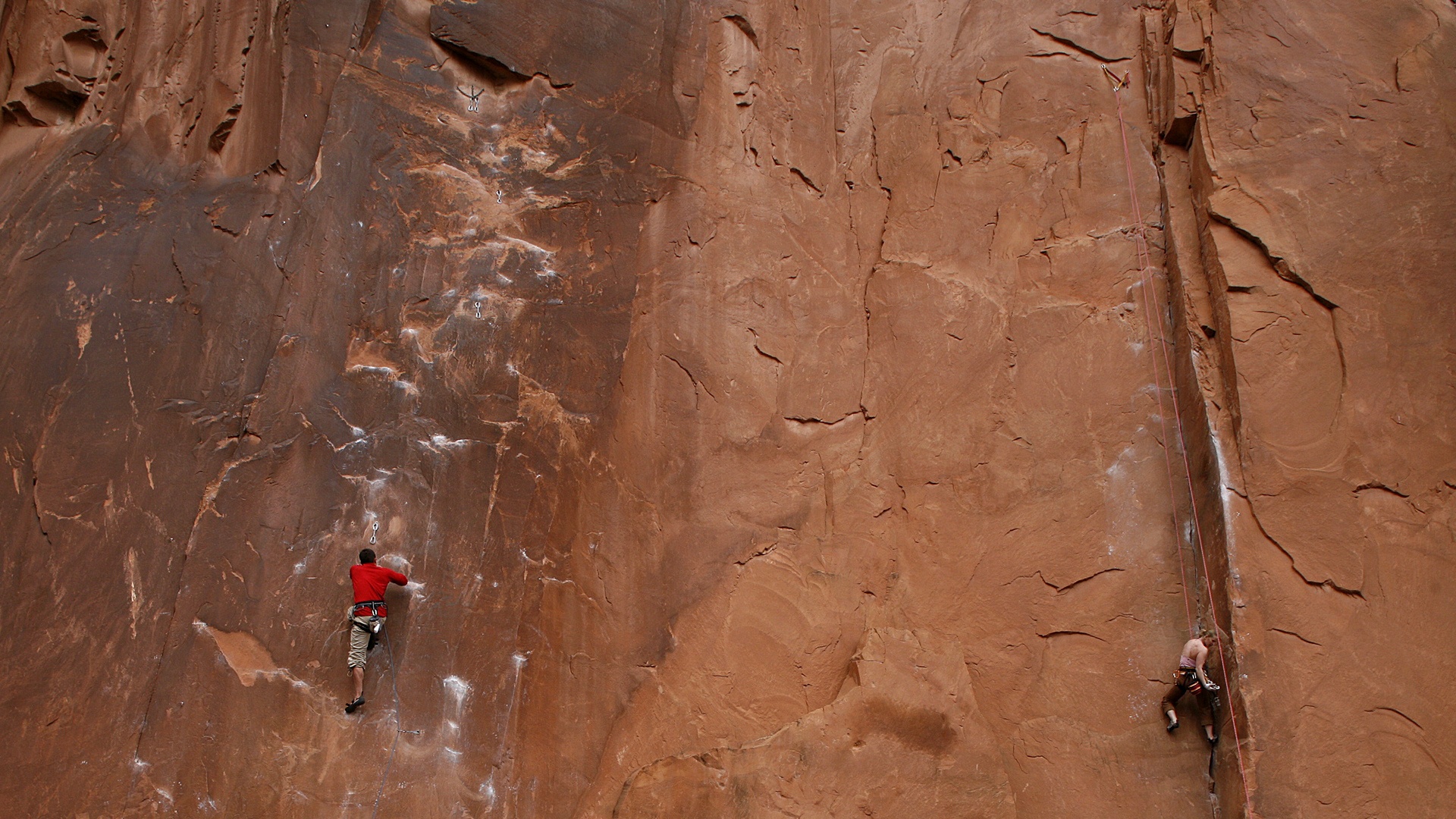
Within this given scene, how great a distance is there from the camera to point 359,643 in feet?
22.6

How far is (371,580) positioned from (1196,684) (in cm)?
559

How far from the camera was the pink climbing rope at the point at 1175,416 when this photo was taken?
20.2 ft

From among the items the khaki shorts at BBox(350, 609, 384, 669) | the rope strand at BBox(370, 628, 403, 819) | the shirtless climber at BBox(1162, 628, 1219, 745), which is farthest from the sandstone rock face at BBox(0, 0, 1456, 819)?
the khaki shorts at BBox(350, 609, 384, 669)

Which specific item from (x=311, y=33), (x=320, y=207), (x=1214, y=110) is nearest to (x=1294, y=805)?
(x=1214, y=110)

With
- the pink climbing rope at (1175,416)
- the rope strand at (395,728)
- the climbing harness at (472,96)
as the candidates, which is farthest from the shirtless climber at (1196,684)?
the climbing harness at (472,96)

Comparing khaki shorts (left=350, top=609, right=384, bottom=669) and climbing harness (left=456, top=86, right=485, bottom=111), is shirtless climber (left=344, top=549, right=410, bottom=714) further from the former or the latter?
climbing harness (left=456, top=86, right=485, bottom=111)

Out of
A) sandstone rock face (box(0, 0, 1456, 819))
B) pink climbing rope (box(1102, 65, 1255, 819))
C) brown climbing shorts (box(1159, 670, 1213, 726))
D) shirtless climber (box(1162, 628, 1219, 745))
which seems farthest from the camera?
sandstone rock face (box(0, 0, 1456, 819))

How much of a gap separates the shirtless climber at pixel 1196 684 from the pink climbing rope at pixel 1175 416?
0.10 metres

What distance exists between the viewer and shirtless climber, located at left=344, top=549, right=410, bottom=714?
6875 millimetres

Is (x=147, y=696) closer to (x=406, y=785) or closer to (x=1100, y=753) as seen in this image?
(x=406, y=785)

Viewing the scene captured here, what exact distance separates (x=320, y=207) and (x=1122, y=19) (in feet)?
23.0

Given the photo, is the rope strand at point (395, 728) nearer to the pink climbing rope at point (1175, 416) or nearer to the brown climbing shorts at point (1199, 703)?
the brown climbing shorts at point (1199, 703)

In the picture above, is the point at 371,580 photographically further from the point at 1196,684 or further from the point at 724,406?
the point at 1196,684

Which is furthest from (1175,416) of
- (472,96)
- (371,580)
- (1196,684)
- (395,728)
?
(472,96)
